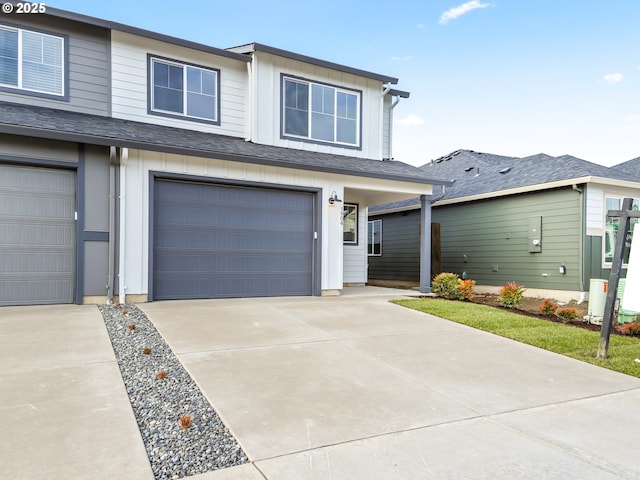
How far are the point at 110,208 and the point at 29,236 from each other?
4.24 feet

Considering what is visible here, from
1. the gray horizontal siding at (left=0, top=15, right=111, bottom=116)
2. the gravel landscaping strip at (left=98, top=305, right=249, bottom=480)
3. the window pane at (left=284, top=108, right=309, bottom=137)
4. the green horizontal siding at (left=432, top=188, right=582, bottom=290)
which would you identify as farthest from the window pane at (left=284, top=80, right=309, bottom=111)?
the gravel landscaping strip at (left=98, top=305, right=249, bottom=480)

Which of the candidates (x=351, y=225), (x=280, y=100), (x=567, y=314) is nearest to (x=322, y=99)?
(x=280, y=100)

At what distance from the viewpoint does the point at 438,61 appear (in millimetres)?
14555

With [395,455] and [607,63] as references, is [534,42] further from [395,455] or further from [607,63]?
[395,455]

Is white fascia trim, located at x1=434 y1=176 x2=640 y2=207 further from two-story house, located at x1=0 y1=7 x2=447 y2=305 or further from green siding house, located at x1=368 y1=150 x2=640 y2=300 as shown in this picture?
two-story house, located at x1=0 y1=7 x2=447 y2=305

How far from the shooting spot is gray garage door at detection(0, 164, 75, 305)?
271 inches

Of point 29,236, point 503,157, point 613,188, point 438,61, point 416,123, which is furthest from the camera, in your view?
point 416,123

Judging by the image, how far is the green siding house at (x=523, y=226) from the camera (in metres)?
10.3

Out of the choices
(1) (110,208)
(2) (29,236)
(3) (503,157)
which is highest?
(3) (503,157)

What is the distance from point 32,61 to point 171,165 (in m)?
3.45

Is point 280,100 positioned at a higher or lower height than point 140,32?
lower

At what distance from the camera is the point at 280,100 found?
10266mm

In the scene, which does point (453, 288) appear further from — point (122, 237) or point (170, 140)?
point (122, 237)

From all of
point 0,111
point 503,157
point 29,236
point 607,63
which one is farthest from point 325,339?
point 503,157
